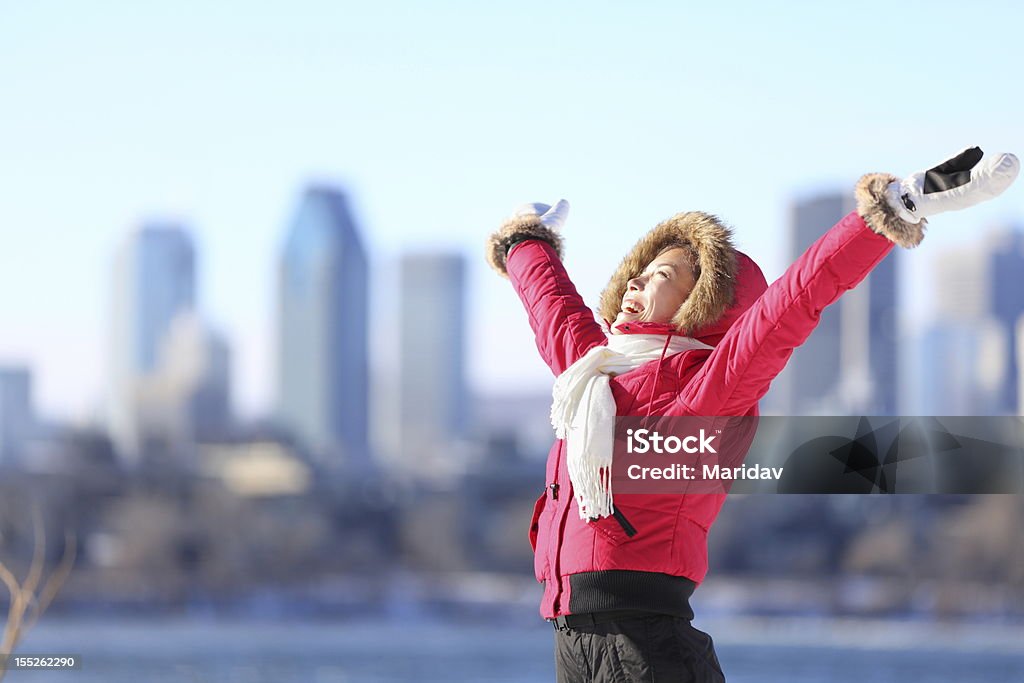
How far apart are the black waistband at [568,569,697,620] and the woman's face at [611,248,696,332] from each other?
0.42 m

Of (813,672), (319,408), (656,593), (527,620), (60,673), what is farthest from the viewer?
(319,408)

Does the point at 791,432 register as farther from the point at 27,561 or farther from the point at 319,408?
the point at 319,408

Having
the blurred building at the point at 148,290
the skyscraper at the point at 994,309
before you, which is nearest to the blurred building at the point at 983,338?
the skyscraper at the point at 994,309

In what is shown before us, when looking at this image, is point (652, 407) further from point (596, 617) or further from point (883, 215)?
point (883, 215)

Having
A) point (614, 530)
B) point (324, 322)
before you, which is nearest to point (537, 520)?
point (614, 530)

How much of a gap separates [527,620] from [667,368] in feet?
180

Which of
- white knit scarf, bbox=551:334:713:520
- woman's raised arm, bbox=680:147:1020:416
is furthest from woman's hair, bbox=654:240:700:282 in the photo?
woman's raised arm, bbox=680:147:1020:416

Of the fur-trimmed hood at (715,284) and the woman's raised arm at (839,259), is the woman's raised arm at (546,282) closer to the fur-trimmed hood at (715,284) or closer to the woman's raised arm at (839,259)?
the fur-trimmed hood at (715,284)

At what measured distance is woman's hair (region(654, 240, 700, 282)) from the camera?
2674 mm

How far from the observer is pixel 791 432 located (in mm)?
2545

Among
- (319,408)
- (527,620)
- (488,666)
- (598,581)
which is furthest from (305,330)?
(598,581)

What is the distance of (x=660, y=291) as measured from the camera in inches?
104

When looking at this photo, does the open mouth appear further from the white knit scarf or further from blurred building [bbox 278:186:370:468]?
blurred building [bbox 278:186:370:468]

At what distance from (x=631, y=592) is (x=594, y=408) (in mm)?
289
